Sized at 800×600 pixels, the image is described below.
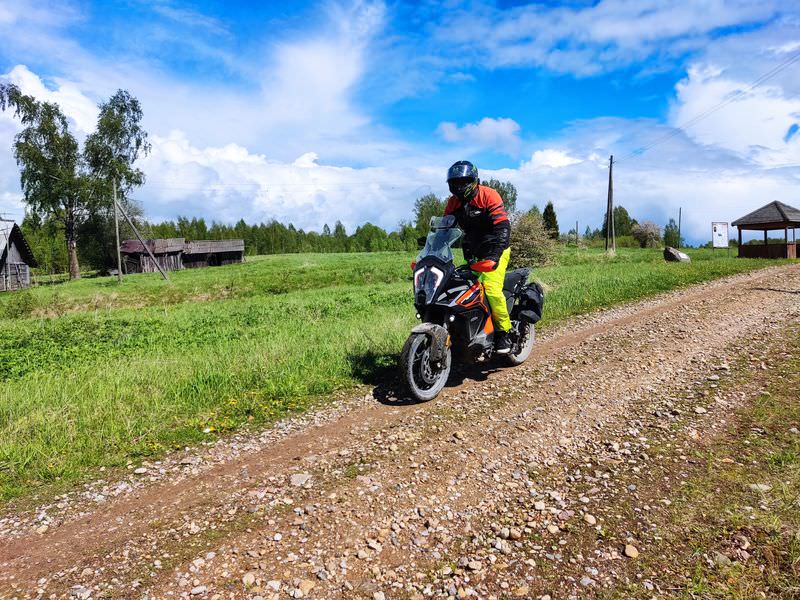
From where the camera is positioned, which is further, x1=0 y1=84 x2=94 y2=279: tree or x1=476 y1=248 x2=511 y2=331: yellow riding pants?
x1=0 y1=84 x2=94 y2=279: tree

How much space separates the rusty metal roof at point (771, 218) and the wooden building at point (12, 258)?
58.7 m

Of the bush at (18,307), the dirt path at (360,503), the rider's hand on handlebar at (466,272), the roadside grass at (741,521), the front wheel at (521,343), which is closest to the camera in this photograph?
the roadside grass at (741,521)

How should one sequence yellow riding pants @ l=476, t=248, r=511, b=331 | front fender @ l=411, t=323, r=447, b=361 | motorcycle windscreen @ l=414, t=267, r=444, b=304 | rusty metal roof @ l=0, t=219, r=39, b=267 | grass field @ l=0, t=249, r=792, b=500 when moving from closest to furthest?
grass field @ l=0, t=249, r=792, b=500
front fender @ l=411, t=323, r=447, b=361
motorcycle windscreen @ l=414, t=267, r=444, b=304
yellow riding pants @ l=476, t=248, r=511, b=331
rusty metal roof @ l=0, t=219, r=39, b=267

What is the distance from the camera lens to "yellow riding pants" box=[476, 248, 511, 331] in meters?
6.20

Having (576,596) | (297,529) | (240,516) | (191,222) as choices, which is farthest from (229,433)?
(191,222)

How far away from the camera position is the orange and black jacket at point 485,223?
6.12m

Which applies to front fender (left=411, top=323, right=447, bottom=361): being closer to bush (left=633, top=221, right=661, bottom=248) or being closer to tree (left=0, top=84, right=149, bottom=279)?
tree (left=0, top=84, right=149, bottom=279)

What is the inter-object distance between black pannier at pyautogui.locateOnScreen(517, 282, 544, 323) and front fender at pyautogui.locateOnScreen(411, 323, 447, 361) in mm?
1900

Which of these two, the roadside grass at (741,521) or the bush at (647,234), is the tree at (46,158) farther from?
the bush at (647,234)

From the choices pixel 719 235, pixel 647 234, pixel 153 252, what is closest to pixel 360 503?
pixel 719 235

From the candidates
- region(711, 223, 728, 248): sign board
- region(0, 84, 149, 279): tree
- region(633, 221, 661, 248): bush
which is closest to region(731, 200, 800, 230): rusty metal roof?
region(711, 223, 728, 248): sign board

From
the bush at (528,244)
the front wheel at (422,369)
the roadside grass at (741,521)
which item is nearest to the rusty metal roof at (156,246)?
the bush at (528,244)

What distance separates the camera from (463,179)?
19.5ft

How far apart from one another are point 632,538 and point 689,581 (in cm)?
42
